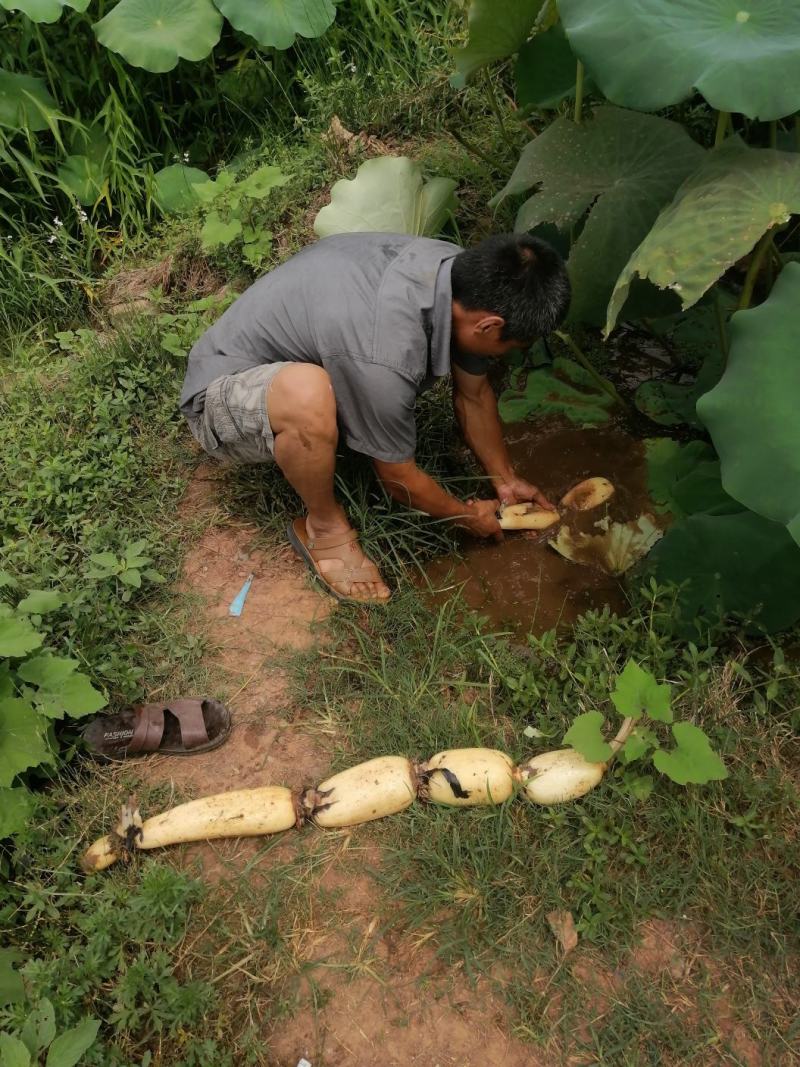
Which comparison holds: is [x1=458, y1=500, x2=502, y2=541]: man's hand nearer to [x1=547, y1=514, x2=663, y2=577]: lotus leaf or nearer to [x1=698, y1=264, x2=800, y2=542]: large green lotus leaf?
[x1=547, y1=514, x2=663, y2=577]: lotus leaf

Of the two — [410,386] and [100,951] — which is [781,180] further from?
[100,951]

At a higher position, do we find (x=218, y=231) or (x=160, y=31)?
(x=160, y=31)

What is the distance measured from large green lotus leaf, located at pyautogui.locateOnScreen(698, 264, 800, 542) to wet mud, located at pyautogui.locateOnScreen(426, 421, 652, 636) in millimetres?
796

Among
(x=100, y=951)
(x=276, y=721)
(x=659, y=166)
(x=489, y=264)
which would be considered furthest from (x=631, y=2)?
(x=100, y=951)

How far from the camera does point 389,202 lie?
344 centimetres

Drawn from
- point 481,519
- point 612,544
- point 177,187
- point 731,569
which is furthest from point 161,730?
point 177,187

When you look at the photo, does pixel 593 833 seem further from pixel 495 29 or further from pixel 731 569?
pixel 495 29

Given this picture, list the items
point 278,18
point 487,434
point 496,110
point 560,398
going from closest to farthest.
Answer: point 487,434, point 560,398, point 496,110, point 278,18

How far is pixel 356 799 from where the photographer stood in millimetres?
2324

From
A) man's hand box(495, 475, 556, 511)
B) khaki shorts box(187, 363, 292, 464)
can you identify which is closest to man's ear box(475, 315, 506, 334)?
khaki shorts box(187, 363, 292, 464)

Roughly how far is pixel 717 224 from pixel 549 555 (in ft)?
4.00

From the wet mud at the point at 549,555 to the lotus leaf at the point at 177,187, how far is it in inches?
86.6

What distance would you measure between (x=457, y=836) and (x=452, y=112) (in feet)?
11.2

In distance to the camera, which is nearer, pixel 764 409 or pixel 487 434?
pixel 764 409
